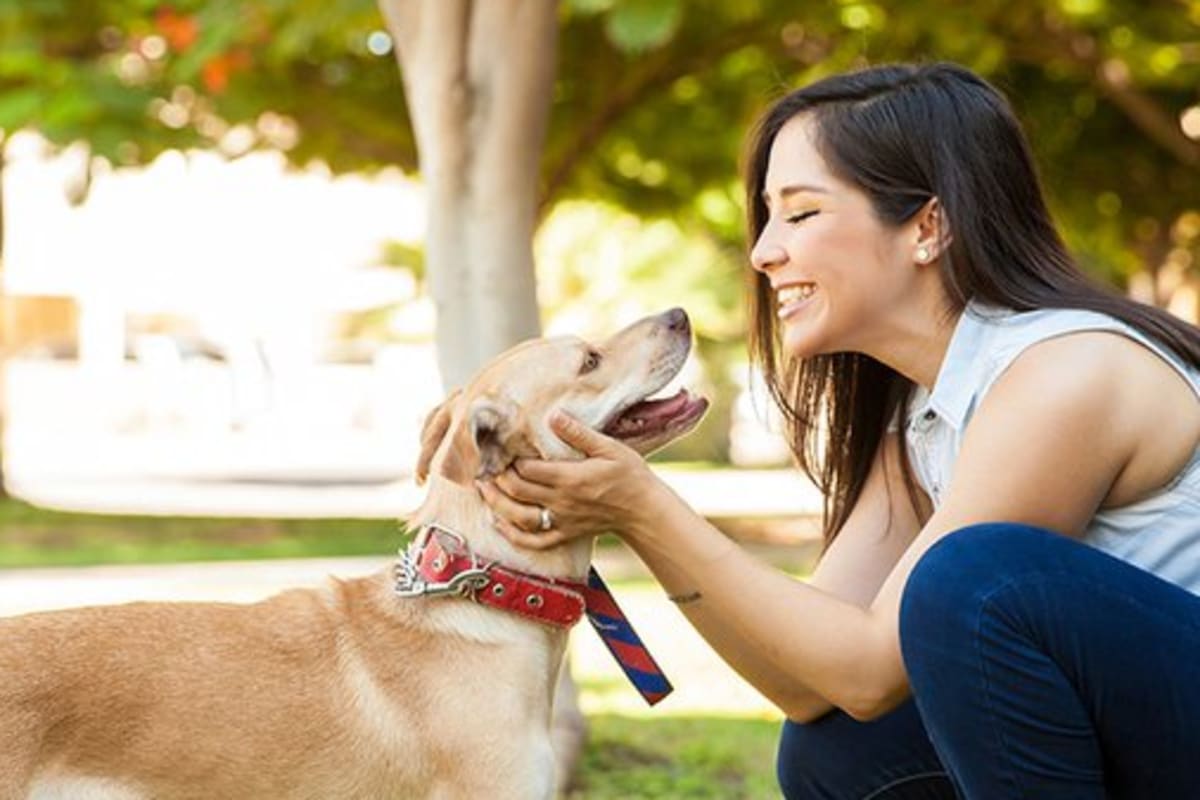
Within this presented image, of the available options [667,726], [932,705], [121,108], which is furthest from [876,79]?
[121,108]

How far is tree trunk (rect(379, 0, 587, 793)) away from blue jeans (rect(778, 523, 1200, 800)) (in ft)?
9.75

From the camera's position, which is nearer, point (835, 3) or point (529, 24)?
point (529, 24)

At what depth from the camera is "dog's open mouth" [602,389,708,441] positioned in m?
3.87

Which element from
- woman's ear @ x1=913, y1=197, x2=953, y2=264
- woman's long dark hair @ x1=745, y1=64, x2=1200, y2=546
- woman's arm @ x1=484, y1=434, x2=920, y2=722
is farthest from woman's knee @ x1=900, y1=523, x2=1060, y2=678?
woman's ear @ x1=913, y1=197, x2=953, y2=264

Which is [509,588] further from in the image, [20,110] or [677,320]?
[20,110]

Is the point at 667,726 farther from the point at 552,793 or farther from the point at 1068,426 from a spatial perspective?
the point at 1068,426

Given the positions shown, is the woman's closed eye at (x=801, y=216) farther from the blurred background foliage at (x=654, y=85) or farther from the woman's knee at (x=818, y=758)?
the blurred background foliage at (x=654, y=85)

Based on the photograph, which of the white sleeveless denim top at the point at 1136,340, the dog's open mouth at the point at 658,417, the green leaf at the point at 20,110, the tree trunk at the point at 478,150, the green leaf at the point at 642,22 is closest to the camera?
the white sleeveless denim top at the point at 1136,340

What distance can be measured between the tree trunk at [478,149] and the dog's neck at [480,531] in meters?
2.29

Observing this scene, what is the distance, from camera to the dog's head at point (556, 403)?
12.3 feet

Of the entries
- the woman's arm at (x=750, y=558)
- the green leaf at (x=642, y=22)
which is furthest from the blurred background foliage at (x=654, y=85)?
the woman's arm at (x=750, y=558)

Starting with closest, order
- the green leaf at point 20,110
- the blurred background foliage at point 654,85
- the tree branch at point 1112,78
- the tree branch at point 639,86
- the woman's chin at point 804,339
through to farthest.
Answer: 1. the woman's chin at point 804,339
2. the green leaf at point 20,110
3. the blurred background foliage at point 654,85
4. the tree branch at point 639,86
5. the tree branch at point 1112,78

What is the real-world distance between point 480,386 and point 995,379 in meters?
1.04

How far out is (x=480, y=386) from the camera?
153 inches
